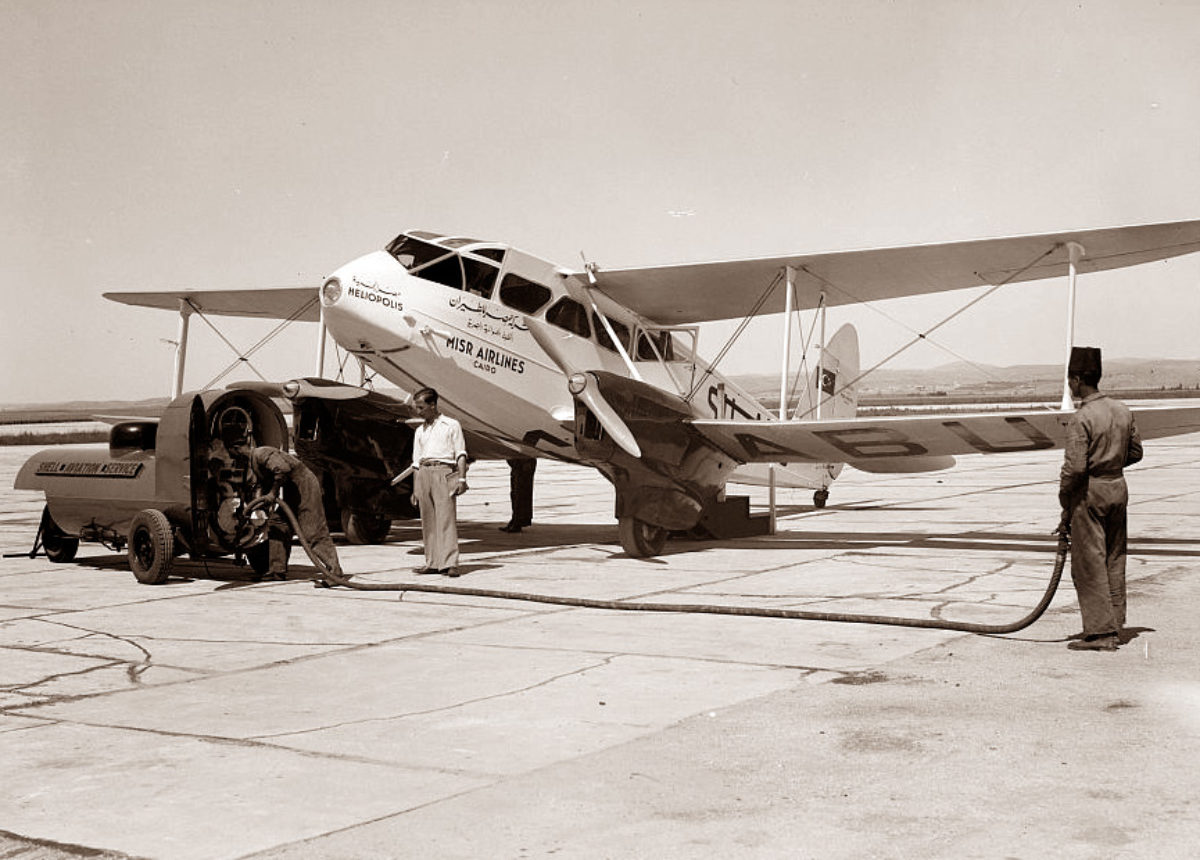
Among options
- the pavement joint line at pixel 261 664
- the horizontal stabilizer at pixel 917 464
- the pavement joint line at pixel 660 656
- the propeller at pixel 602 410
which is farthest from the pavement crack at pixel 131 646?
the horizontal stabilizer at pixel 917 464

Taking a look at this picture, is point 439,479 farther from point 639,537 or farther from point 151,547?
point 639,537

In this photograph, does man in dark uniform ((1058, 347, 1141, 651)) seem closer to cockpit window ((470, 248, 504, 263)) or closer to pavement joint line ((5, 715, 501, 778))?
pavement joint line ((5, 715, 501, 778))

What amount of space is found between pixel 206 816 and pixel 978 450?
12883 millimetres

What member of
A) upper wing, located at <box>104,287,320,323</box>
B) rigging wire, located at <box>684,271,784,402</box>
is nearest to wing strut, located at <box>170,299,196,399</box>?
upper wing, located at <box>104,287,320,323</box>

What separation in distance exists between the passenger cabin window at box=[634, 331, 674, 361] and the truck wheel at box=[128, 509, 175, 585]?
7089 millimetres

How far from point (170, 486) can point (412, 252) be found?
4.06m

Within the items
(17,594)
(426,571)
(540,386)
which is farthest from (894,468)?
(17,594)

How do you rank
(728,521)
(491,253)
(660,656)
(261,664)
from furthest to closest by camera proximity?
(728,521), (491,253), (660,656), (261,664)

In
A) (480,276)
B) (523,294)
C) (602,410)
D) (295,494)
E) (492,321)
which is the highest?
(480,276)

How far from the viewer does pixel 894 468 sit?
20000 millimetres

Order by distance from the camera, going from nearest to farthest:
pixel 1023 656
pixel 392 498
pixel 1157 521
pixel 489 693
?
pixel 489 693
pixel 1023 656
pixel 392 498
pixel 1157 521

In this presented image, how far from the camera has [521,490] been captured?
18938mm

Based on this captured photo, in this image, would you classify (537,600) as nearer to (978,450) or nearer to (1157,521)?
(978,450)

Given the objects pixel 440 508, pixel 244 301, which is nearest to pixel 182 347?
pixel 244 301
